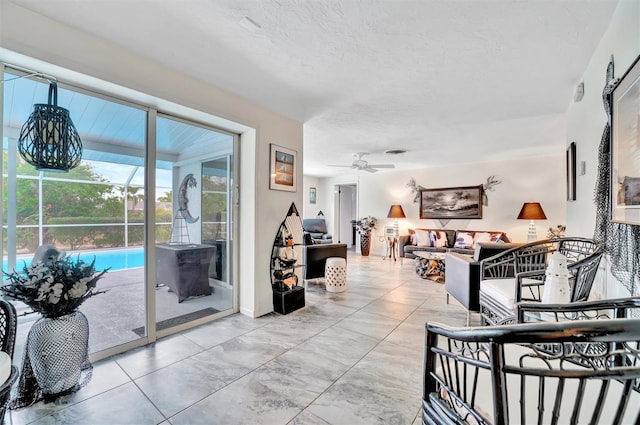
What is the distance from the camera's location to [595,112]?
2.04 m

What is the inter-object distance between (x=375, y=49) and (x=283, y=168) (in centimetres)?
167

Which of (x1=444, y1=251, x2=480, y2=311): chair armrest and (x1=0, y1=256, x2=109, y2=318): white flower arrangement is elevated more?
(x1=0, y1=256, x2=109, y2=318): white flower arrangement

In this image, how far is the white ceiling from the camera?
162cm

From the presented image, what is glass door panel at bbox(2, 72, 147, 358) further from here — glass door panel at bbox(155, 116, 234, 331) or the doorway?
the doorway

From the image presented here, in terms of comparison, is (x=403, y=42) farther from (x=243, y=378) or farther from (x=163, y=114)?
(x=243, y=378)

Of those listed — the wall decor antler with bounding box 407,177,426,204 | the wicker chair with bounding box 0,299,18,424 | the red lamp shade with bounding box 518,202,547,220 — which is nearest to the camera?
the wicker chair with bounding box 0,299,18,424

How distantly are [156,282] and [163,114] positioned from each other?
4.99ft

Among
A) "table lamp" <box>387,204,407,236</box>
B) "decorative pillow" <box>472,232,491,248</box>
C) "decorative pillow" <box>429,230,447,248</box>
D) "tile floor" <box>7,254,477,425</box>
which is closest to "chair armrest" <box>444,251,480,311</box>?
"tile floor" <box>7,254,477,425</box>

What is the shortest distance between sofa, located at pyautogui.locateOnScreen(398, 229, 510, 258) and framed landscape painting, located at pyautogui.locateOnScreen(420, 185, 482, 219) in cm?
41

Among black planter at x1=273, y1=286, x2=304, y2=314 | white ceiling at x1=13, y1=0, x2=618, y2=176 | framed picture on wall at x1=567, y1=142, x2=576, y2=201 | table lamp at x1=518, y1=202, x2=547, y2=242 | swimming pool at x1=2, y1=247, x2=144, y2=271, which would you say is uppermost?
white ceiling at x1=13, y1=0, x2=618, y2=176

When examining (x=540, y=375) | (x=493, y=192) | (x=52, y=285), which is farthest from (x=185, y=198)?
(x=493, y=192)

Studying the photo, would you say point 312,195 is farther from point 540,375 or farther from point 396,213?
point 540,375

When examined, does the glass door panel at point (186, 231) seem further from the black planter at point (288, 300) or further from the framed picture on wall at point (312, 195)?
the framed picture on wall at point (312, 195)

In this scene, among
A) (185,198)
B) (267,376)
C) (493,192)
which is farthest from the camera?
(493,192)
